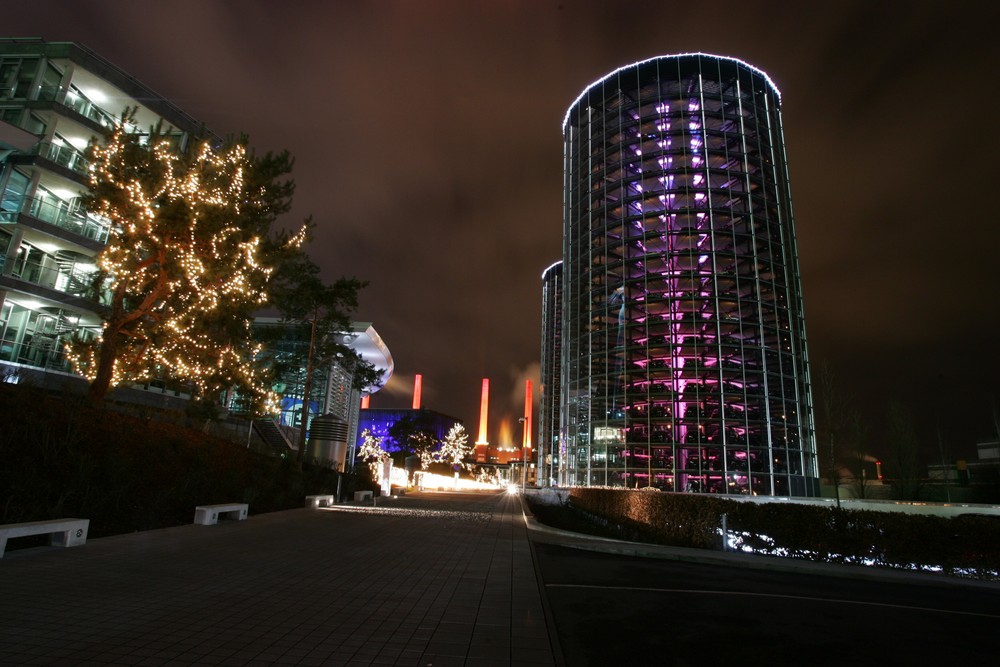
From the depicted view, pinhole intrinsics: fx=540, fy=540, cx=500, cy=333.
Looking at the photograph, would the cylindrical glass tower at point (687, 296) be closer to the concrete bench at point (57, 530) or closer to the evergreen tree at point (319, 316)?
the evergreen tree at point (319, 316)

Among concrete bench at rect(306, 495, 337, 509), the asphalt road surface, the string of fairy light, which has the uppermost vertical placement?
the string of fairy light

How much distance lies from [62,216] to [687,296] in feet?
154

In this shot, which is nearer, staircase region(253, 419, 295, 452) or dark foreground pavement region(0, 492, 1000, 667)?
dark foreground pavement region(0, 492, 1000, 667)

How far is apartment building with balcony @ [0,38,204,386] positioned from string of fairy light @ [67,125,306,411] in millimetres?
12744

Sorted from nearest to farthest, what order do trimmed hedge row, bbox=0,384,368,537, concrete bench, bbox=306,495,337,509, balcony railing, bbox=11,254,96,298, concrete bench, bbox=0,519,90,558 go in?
1. concrete bench, bbox=0,519,90,558
2. trimmed hedge row, bbox=0,384,368,537
3. concrete bench, bbox=306,495,337,509
4. balcony railing, bbox=11,254,96,298

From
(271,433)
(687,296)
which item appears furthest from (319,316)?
(687,296)

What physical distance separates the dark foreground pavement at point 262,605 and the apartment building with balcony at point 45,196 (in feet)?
76.7

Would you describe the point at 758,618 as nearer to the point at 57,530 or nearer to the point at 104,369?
the point at 57,530

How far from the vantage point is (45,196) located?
2903 centimetres

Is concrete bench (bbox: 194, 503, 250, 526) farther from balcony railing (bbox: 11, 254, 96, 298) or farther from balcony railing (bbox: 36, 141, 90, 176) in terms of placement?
balcony railing (bbox: 36, 141, 90, 176)

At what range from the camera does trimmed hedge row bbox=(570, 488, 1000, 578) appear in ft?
41.7

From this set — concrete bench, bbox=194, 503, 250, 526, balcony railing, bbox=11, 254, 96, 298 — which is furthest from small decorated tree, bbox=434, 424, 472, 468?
concrete bench, bbox=194, 503, 250, 526

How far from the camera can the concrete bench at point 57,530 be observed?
8.14m

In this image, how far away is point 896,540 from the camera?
13.4 m
